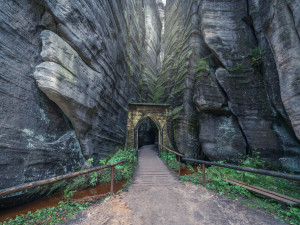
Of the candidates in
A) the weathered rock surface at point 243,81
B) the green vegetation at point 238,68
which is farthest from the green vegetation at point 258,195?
the green vegetation at point 238,68

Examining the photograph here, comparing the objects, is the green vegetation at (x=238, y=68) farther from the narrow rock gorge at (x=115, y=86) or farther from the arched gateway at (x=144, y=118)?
the arched gateway at (x=144, y=118)

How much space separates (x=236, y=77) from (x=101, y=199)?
945cm

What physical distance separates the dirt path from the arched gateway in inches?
297

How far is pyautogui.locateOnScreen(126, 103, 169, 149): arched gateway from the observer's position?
1106cm


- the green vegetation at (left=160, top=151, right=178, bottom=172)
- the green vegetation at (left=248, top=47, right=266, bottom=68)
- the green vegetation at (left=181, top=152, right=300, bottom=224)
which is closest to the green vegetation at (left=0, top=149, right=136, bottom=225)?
the green vegetation at (left=160, top=151, right=178, bottom=172)

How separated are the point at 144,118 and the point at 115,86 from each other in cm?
431

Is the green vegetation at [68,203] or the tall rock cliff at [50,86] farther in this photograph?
the tall rock cliff at [50,86]

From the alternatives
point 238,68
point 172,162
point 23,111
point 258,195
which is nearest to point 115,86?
point 23,111

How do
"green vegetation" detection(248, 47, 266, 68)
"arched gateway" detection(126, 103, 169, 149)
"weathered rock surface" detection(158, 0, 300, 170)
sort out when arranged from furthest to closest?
"arched gateway" detection(126, 103, 169, 149) < "green vegetation" detection(248, 47, 266, 68) < "weathered rock surface" detection(158, 0, 300, 170)

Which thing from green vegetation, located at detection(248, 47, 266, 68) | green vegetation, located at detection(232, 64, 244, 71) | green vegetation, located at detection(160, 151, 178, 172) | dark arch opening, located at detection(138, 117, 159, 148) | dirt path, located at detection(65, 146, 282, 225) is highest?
green vegetation, located at detection(248, 47, 266, 68)

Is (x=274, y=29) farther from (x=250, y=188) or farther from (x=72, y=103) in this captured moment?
(x=72, y=103)

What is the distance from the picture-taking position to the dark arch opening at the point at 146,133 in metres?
19.0

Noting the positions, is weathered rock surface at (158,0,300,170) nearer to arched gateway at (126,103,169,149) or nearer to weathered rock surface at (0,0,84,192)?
arched gateway at (126,103,169,149)

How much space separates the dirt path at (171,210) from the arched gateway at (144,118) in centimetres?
755
